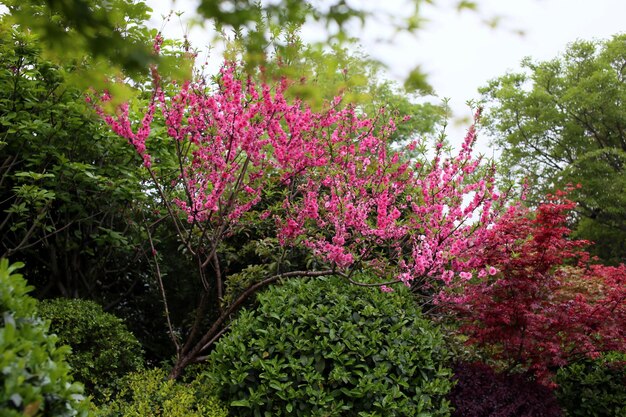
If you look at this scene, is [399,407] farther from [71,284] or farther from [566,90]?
[566,90]

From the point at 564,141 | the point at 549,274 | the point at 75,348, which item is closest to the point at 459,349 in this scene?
the point at 549,274

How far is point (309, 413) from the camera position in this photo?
4230mm

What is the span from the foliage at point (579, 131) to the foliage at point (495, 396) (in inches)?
→ 541

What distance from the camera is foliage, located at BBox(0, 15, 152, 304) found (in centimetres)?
593

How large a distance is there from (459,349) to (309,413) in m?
2.79

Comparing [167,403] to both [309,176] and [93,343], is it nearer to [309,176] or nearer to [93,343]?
[93,343]

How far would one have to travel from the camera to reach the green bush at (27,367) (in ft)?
6.68

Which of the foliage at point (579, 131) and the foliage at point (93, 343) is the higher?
the foliage at point (579, 131)

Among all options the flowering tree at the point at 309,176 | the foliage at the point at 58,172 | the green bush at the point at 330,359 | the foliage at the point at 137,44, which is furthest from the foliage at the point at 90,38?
the foliage at the point at 58,172

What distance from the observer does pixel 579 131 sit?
65.7 ft

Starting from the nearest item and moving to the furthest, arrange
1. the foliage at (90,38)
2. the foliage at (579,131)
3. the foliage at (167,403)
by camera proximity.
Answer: the foliage at (90,38)
the foliage at (167,403)
the foliage at (579,131)

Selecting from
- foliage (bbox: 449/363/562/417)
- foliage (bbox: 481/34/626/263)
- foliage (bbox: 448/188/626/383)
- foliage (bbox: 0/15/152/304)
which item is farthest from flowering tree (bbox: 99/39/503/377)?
foliage (bbox: 481/34/626/263)

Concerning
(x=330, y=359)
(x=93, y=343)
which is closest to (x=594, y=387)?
(x=330, y=359)

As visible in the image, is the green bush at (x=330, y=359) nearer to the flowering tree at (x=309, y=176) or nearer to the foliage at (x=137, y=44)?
the flowering tree at (x=309, y=176)
